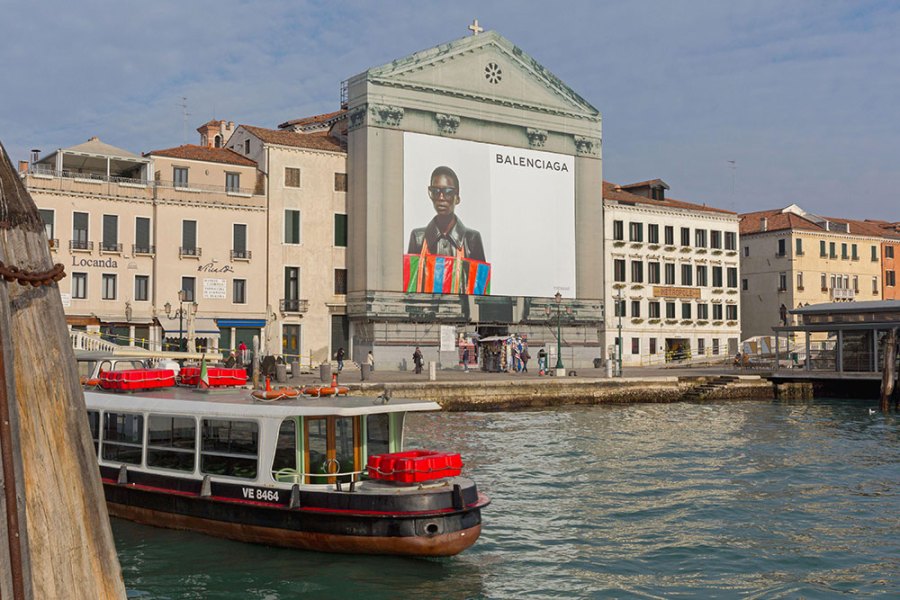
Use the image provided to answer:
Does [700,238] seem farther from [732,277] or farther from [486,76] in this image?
[486,76]

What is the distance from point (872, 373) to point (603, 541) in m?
33.7

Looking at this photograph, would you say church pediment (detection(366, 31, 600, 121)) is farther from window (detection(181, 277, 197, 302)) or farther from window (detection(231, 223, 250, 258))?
window (detection(181, 277, 197, 302))

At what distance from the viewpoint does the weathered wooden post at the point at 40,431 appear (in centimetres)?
312

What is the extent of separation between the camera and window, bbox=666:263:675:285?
62.1m

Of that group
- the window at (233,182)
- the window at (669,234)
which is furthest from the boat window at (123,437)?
the window at (669,234)

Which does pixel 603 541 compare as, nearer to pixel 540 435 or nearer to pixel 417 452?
pixel 417 452

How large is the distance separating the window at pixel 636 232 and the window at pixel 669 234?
2.06 meters

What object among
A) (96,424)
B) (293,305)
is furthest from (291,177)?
(96,424)

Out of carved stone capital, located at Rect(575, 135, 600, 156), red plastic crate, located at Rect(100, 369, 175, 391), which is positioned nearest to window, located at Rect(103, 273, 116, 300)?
carved stone capital, located at Rect(575, 135, 600, 156)

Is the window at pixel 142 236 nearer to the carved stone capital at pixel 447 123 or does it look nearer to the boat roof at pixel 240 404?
the carved stone capital at pixel 447 123

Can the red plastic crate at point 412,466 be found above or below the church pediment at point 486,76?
below

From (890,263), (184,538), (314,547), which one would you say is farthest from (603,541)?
(890,263)

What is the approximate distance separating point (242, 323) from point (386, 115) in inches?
518

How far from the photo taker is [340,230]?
50.4 metres
